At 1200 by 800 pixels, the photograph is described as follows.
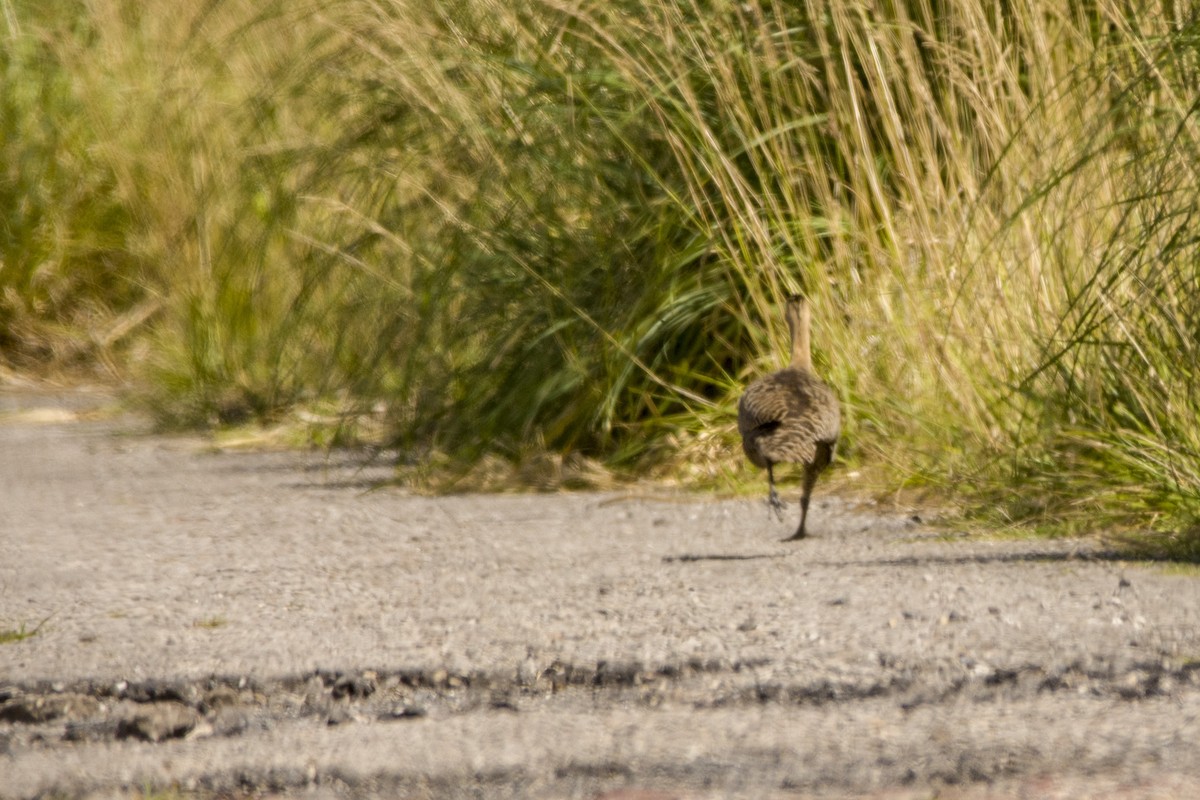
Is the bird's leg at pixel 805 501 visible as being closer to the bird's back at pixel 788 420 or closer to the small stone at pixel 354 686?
the bird's back at pixel 788 420

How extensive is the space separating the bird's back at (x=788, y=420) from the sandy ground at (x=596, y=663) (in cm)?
22

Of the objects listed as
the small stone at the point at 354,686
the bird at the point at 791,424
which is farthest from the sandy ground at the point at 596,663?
the bird at the point at 791,424

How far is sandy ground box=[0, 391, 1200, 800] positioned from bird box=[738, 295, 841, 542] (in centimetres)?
18

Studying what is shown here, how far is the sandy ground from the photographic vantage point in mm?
2615

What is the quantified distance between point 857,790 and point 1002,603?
123 cm

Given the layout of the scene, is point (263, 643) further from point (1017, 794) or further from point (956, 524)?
point (956, 524)

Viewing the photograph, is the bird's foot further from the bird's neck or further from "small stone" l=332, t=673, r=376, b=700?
"small stone" l=332, t=673, r=376, b=700

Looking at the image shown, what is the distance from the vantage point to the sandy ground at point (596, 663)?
8.58 ft

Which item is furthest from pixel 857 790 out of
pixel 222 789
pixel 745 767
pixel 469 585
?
pixel 469 585

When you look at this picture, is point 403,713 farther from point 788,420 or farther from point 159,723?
point 788,420

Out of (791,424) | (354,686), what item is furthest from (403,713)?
(791,424)

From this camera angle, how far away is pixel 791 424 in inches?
183

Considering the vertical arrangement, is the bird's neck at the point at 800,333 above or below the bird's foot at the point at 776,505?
above

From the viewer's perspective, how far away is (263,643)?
11.5 feet
